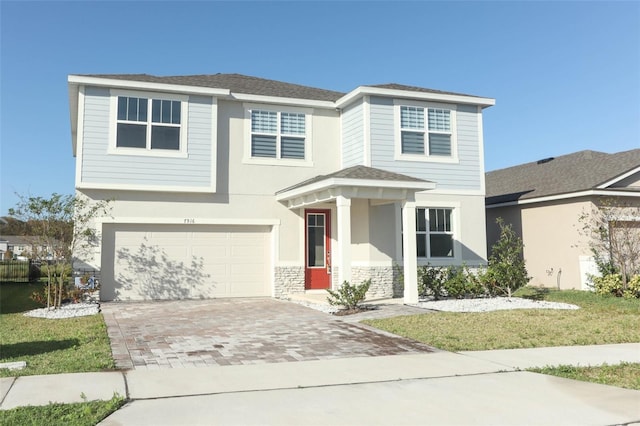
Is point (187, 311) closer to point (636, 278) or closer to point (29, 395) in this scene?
point (29, 395)

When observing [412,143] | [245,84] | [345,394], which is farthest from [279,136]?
[345,394]

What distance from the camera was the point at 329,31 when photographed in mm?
16797

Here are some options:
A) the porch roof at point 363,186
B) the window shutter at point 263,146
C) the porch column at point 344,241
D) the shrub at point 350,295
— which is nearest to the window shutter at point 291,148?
the window shutter at point 263,146

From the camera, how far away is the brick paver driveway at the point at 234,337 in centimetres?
729

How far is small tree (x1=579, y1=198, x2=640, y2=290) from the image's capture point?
634 inches

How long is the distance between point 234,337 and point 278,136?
875cm

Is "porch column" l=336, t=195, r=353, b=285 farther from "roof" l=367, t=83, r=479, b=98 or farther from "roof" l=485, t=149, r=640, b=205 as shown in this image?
"roof" l=485, t=149, r=640, b=205

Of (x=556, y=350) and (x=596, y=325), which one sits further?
(x=596, y=325)

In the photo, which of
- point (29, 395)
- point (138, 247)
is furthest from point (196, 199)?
point (29, 395)

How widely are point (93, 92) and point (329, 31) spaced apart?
24.8 feet

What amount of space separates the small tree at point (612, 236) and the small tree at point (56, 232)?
15.2 m

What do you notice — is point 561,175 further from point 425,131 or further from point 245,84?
point 245,84

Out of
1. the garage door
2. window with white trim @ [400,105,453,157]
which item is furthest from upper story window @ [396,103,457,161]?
the garage door

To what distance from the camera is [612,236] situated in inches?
646
